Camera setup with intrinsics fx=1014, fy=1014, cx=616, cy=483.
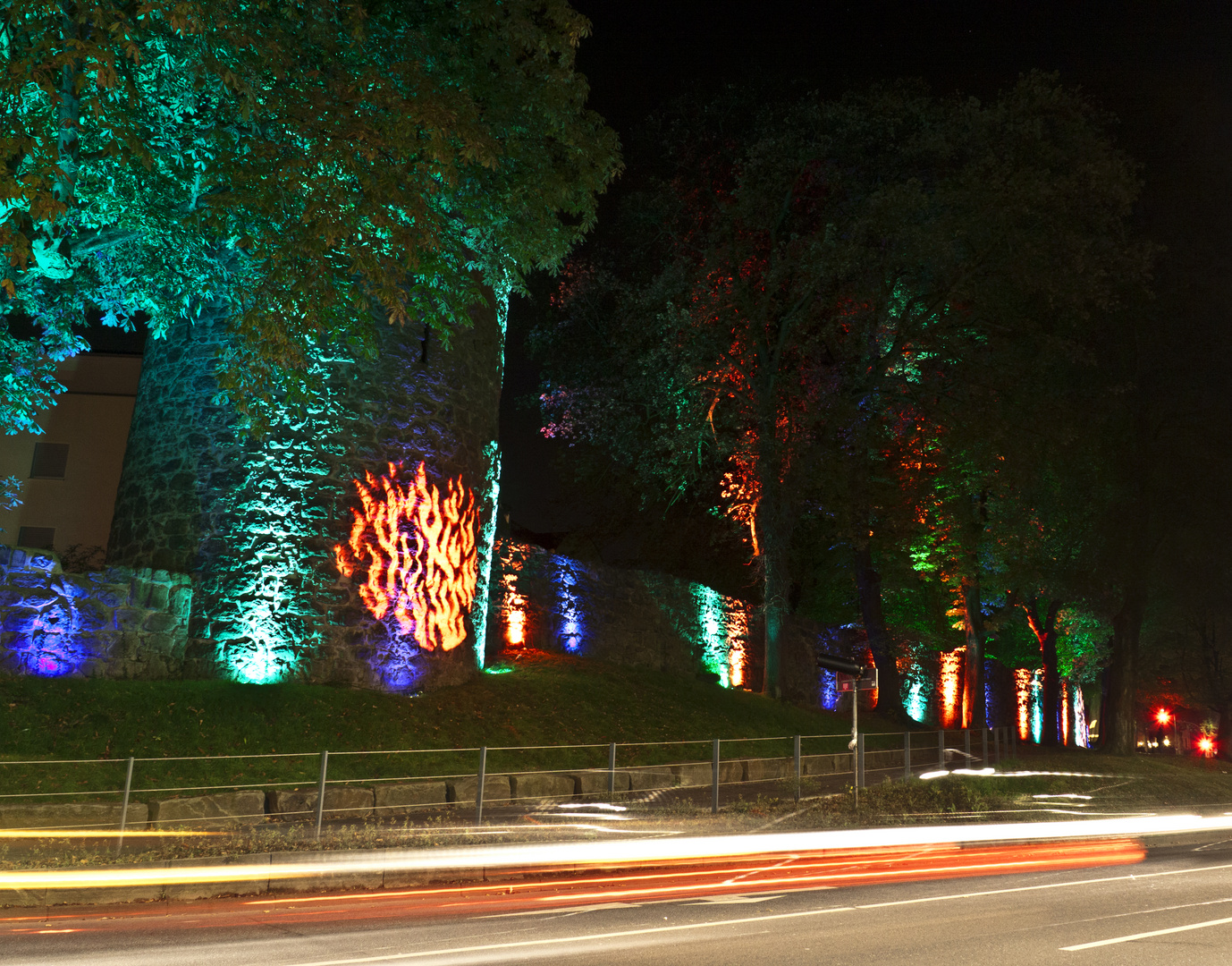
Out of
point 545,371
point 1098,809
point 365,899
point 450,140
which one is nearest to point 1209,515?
point 1098,809

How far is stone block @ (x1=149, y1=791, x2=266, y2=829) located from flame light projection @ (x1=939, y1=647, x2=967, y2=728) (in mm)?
32838

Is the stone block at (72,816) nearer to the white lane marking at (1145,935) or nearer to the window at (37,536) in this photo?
the white lane marking at (1145,935)

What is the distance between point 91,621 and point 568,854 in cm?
913

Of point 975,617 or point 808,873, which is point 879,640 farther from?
point 808,873

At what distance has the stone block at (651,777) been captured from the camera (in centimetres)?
1662

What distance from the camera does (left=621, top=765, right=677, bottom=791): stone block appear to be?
1662 centimetres

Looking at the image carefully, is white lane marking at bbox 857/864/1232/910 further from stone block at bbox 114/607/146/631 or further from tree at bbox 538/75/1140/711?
tree at bbox 538/75/1140/711

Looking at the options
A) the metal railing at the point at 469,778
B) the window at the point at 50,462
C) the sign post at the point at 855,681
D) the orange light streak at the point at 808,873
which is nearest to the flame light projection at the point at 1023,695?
the metal railing at the point at 469,778

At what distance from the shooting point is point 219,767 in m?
13.8

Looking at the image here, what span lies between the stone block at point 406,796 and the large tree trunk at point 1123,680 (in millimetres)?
24200

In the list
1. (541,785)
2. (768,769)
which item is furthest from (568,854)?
(768,769)

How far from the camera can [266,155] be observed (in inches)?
451

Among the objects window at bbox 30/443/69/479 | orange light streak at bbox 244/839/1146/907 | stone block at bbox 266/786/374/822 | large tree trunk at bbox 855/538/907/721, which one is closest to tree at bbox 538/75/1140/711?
large tree trunk at bbox 855/538/907/721

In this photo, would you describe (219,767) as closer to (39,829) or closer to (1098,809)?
(39,829)
